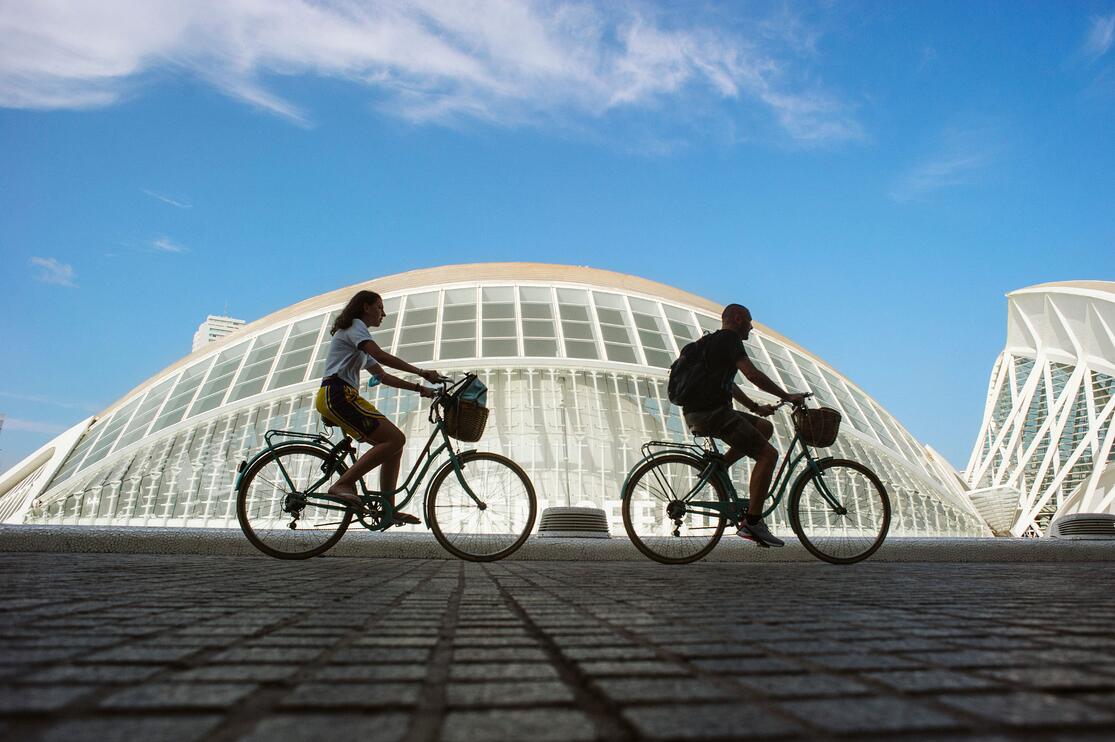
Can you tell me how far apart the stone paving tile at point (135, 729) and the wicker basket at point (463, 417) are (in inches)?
228

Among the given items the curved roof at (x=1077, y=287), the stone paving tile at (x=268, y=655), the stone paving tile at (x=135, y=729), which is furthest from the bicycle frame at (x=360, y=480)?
the curved roof at (x=1077, y=287)

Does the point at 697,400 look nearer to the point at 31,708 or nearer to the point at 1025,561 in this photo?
the point at 1025,561

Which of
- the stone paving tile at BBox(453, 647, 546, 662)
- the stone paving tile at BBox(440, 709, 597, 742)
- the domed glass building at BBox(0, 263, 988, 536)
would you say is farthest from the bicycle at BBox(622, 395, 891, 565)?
the domed glass building at BBox(0, 263, 988, 536)

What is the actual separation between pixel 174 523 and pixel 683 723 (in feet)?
57.6

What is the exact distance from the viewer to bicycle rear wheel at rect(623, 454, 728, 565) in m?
6.98

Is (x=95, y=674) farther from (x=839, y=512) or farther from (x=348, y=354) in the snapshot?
(x=839, y=512)

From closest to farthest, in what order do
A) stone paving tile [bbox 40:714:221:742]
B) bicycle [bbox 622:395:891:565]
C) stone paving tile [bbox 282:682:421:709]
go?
1. stone paving tile [bbox 40:714:221:742]
2. stone paving tile [bbox 282:682:421:709]
3. bicycle [bbox 622:395:891:565]

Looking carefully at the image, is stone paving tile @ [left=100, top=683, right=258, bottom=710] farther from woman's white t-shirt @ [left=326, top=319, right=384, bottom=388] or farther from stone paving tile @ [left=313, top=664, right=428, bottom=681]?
woman's white t-shirt @ [left=326, top=319, right=384, bottom=388]

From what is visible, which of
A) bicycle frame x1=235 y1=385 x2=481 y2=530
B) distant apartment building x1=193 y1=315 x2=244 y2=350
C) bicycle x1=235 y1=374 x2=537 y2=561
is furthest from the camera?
distant apartment building x1=193 y1=315 x2=244 y2=350

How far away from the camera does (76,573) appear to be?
4.18 metres

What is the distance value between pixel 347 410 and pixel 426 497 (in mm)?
1088

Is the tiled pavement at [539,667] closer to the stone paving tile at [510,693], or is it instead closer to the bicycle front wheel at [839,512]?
the stone paving tile at [510,693]

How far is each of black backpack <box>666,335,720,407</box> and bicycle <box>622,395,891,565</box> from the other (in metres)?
0.41

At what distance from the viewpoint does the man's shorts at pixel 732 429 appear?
6828 millimetres
